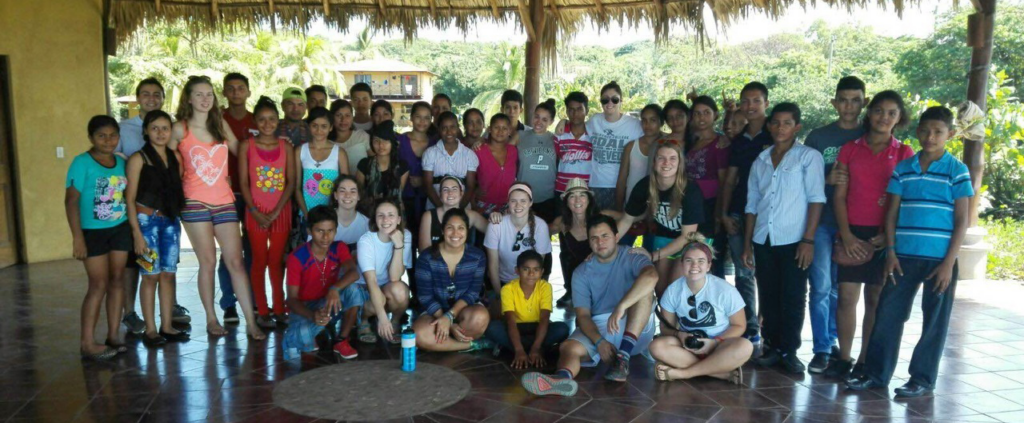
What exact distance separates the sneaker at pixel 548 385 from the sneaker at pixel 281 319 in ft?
6.51

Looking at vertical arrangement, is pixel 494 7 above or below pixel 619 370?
above

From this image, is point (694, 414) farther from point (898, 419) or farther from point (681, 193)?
point (681, 193)

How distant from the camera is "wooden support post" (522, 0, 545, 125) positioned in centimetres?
677

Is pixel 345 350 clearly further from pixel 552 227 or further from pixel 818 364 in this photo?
pixel 818 364

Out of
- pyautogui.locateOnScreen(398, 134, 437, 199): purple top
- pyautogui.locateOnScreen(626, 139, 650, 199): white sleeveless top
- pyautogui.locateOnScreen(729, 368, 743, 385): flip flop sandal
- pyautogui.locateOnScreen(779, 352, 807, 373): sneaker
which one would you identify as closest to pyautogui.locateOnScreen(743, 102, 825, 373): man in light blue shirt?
pyautogui.locateOnScreen(779, 352, 807, 373): sneaker

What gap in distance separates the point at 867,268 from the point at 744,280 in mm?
798

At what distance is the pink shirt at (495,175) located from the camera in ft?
16.6

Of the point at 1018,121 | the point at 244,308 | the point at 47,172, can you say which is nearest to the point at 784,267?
the point at 244,308

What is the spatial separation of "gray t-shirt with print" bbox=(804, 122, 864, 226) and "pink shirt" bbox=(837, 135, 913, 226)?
119 millimetres

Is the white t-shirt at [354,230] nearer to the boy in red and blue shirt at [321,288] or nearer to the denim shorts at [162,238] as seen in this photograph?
the boy in red and blue shirt at [321,288]

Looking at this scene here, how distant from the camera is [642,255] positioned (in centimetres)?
415

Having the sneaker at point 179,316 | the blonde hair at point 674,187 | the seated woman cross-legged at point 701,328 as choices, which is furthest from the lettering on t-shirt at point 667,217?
the sneaker at point 179,316

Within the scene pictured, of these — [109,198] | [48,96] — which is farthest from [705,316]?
[48,96]

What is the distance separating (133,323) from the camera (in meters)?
4.66
